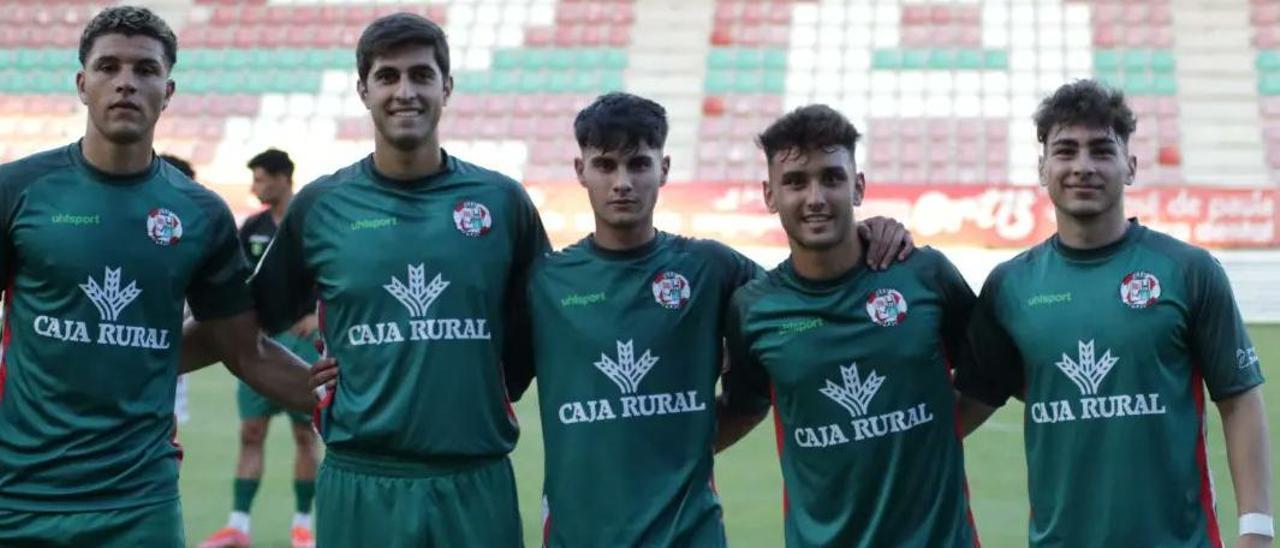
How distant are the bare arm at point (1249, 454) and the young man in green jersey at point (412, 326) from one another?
6.07 ft

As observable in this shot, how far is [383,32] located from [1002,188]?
16089 mm

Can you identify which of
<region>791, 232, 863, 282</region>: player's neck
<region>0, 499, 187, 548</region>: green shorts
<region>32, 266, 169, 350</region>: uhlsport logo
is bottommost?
<region>0, 499, 187, 548</region>: green shorts

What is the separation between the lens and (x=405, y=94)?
394 cm

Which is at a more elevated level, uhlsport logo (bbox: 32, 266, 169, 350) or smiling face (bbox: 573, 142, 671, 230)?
smiling face (bbox: 573, 142, 671, 230)

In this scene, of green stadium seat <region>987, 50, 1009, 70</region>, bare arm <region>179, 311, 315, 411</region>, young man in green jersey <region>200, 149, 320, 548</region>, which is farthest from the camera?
green stadium seat <region>987, 50, 1009, 70</region>

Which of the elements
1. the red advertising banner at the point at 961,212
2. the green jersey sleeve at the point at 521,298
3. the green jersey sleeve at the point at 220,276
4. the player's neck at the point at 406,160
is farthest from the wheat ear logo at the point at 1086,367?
the red advertising banner at the point at 961,212

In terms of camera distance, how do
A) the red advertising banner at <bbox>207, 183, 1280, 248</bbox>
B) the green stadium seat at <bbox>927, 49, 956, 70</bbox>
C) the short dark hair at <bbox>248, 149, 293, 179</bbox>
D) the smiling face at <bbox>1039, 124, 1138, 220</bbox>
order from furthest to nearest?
the green stadium seat at <bbox>927, 49, 956, 70</bbox>, the red advertising banner at <bbox>207, 183, 1280, 248</bbox>, the short dark hair at <bbox>248, 149, 293, 179</bbox>, the smiling face at <bbox>1039, 124, 1138, 220</bbox>

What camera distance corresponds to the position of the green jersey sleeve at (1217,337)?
3564 millimetres

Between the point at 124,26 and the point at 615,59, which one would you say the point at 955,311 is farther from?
the point at 615,59

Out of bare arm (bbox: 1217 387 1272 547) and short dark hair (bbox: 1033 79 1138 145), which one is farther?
short dark hair (bbox: 1033 79 1138 145)

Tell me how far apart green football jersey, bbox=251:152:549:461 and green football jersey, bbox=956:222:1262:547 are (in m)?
1.39

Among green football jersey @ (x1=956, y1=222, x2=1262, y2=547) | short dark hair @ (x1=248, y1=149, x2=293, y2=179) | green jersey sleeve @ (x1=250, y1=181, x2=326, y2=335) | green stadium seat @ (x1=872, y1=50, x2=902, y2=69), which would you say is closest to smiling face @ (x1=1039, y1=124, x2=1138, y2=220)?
green football jersey @ (x1=956, y1=222, x2=1262, y2=547)

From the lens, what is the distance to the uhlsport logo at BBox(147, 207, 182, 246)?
4016mm

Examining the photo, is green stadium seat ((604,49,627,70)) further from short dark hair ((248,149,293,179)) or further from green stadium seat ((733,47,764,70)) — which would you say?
short dark hair ((248,149,293,179))
